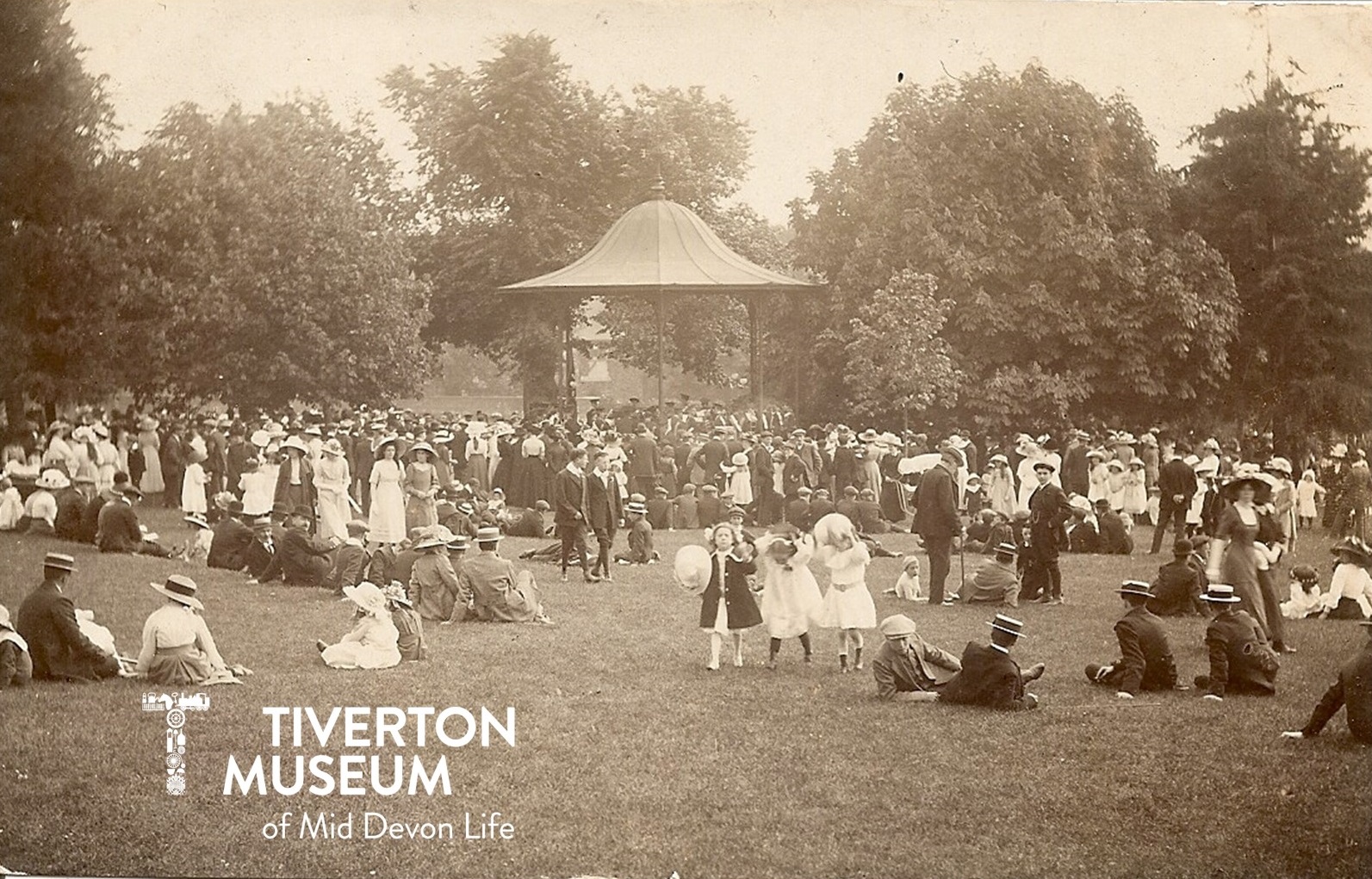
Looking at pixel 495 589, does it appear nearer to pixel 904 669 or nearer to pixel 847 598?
pixel 847 598

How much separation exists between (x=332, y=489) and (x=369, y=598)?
3.02 meters

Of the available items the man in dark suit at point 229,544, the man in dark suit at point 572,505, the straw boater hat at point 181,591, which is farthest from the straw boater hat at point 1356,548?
the man in dark suit at point 229,544

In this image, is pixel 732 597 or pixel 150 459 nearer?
pixel 732 597

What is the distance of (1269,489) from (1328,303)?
1248 millimetres

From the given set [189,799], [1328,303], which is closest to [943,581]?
[1328,303]

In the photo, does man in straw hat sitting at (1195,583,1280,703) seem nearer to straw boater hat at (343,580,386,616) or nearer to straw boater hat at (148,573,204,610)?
straw boater hat at (343,580,386,616)

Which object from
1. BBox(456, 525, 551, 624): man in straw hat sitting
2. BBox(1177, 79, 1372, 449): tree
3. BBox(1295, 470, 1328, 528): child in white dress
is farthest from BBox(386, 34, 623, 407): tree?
BBox(1295, 470, 1328, 528): child in white dress

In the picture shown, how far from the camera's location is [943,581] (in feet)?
27.1

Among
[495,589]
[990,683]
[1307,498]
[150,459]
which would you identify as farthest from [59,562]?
[1307,498]

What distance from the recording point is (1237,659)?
6.93 meters

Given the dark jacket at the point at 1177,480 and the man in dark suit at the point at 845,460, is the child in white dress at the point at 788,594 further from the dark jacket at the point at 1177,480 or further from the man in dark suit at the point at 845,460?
the dark jacket at the point at 1177,480

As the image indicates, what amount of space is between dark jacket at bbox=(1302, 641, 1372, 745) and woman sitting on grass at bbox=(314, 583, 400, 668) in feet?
17.6

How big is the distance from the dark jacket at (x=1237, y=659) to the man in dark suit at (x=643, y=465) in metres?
4.40

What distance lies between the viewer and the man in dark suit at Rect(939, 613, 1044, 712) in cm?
687
